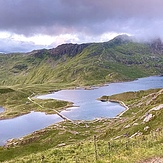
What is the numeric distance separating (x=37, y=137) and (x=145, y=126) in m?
59.7

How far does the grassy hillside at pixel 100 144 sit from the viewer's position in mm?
31688

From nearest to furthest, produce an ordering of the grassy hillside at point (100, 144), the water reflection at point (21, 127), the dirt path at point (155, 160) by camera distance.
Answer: the dirt path at point (155, 160), the grassy hillside at point (100, 144), the water reflection at point (21, 127)

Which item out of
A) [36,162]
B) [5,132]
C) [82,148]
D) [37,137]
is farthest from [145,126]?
[5,132]

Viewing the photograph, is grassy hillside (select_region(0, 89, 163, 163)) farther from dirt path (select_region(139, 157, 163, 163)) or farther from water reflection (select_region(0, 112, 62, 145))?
water reflection (select_region(0, 112, 62, 145))

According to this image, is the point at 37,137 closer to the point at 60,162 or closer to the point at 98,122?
the point at 98,122

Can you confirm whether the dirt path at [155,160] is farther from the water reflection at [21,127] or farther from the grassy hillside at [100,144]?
the water reflection at [21,127]

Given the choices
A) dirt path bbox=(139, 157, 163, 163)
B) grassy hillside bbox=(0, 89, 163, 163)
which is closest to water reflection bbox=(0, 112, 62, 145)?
grassy hillside bbox=(0, 89, 163, 163)

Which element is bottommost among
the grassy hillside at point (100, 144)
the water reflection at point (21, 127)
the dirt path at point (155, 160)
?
the water reflection at point (21, 127)

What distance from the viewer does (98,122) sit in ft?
468

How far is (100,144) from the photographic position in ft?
139

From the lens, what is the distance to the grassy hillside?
31688mm

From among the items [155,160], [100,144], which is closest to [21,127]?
[100,144]

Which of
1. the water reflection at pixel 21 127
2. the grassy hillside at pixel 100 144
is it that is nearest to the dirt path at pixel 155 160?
the grassy hillside at pixel 100 144

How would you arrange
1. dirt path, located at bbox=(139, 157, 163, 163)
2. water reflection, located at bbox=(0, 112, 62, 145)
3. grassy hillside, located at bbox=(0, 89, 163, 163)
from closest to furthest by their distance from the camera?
1. dirt path, located at bbox=(139, 157, 163, 163)
2. grassy hillside, located at bbox=(0, 89, 163, 163)
3. water reflection, located at bbox=(0, 112, 62, 145)
